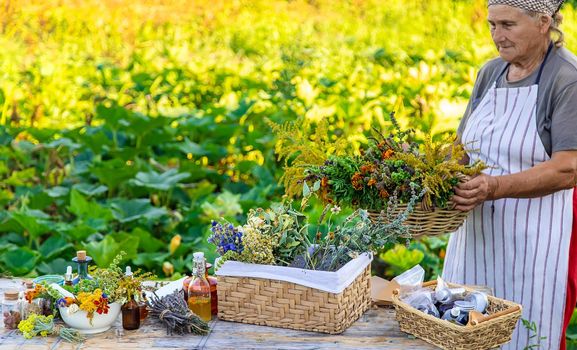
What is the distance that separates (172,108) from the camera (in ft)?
21.6

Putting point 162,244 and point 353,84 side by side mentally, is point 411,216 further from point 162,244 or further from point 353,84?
point 353,84

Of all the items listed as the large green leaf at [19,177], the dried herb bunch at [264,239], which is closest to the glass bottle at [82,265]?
the dried herb bunch at [264,239]

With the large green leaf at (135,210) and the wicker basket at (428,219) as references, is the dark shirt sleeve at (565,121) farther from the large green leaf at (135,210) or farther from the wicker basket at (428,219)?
the large green leaf at (135,210)

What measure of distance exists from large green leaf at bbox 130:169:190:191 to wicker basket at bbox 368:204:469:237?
2572 millimetres

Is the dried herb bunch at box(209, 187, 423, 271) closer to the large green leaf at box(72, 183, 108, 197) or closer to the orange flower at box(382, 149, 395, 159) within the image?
the orange flower at box(382, 149, 395, 159)

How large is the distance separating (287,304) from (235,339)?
0.53 ft

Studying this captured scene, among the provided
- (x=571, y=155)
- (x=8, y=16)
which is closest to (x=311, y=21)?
(x=8, y=16)

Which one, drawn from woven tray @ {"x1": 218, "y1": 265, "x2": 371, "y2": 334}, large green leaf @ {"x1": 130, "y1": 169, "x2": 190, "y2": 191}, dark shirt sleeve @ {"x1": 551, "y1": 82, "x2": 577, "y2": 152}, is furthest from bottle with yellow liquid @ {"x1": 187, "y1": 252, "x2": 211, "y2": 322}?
large green leaf @ {"x1": 130, "y1": 169, "x2": 190, "y2": 191}

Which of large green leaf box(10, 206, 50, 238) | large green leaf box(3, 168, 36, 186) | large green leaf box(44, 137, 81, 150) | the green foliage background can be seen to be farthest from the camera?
large green leaf box(44, 137, 81, 150)

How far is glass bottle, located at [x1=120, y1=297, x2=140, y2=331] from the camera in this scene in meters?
2.50

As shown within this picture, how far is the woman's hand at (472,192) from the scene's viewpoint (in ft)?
8.92

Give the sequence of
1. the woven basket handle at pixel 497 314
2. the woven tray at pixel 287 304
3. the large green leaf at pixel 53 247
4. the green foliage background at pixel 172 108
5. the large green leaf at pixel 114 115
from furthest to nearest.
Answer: the large green leaf at pixel 114 115 → the green foliage background at pixel 172 108 → the large green leaf at pixel 53 247 → the woven tray at pixel 287 304 → the woven basket handle at pixel 497 314

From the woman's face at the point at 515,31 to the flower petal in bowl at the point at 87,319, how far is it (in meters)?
1.38

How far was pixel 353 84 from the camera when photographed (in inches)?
265
